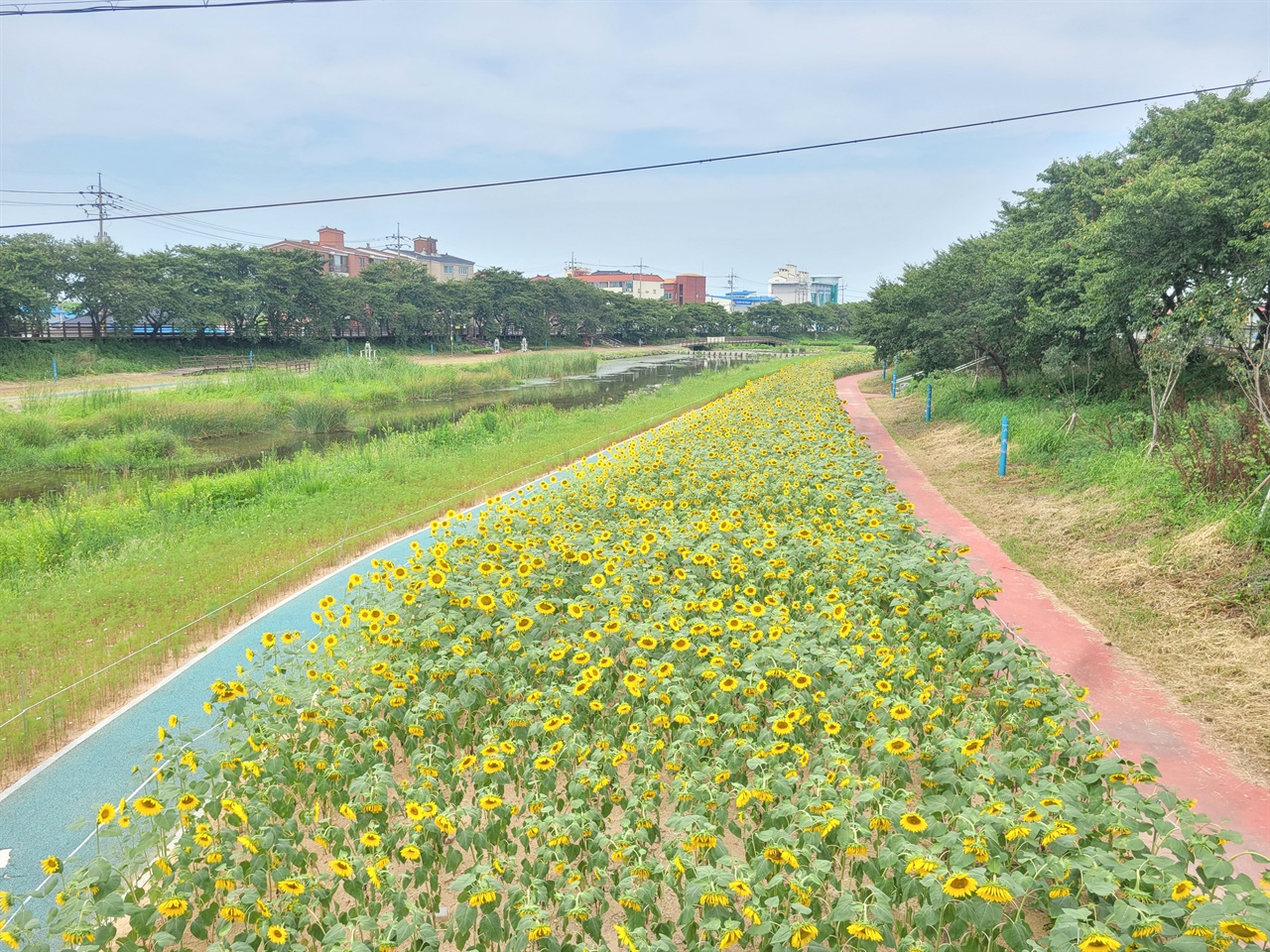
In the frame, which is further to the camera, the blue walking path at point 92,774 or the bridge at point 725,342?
the bridge at point 725,342

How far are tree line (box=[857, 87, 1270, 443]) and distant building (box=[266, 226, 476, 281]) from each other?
53.1 meters

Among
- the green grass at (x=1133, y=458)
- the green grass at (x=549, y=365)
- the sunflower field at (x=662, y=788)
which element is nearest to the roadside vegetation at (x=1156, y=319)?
the green grass at (x=1133, y=458)

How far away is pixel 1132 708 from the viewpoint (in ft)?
18.7

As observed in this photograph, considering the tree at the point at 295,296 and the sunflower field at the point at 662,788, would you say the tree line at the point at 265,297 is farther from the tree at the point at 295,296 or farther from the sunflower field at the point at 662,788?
the sunflower field at the point at 662,788

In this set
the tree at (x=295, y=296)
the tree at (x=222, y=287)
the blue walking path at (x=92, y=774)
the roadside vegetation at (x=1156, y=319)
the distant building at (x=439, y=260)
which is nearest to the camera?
the blue walking path at (x=92, y=774)

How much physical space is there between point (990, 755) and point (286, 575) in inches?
291

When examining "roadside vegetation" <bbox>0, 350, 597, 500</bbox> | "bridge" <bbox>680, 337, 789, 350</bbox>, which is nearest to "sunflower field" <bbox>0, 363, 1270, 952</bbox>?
"roadside vegetation" <bbox>0, 350, 597, 500</bbox>

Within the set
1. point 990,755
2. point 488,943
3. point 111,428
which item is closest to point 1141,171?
point 990,755

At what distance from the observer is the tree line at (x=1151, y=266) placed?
11352mm

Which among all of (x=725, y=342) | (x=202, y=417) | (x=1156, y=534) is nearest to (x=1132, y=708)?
(x=1156, y=534)

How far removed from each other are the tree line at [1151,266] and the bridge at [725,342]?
60406 millimetres

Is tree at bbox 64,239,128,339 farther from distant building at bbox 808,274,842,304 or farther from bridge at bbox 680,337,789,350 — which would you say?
distant building at bbox 808,274,842,304

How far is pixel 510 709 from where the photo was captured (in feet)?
13.5

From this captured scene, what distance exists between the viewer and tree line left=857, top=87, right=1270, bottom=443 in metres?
11.4
